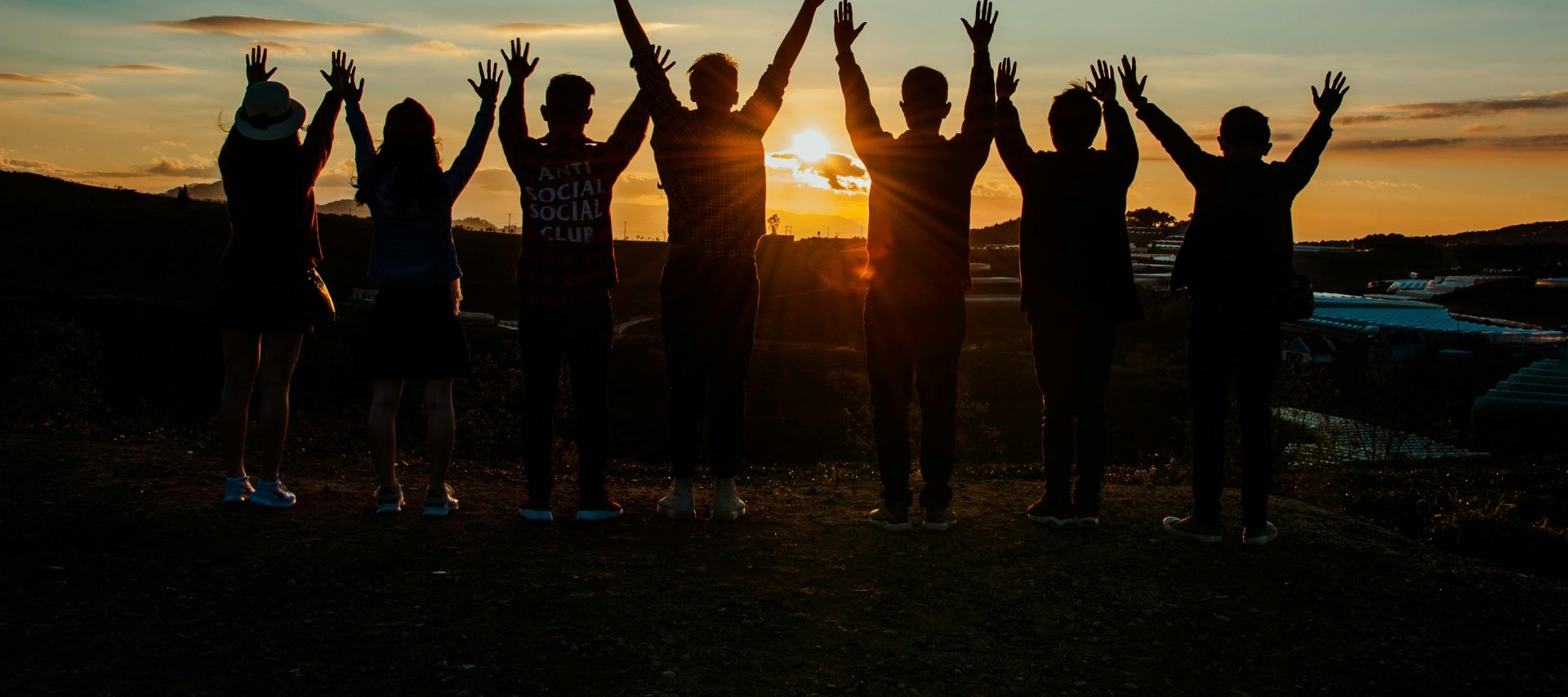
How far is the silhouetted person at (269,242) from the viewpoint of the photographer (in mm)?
6250

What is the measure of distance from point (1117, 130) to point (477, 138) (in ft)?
11.7

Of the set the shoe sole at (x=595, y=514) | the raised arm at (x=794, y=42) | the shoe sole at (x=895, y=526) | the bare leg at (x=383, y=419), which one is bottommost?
the shoe sole at (x=895, y=526)

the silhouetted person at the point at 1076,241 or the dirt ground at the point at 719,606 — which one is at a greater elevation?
the silhouetted person at the point at 1076,241

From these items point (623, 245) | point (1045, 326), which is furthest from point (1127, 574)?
point (623, 245)

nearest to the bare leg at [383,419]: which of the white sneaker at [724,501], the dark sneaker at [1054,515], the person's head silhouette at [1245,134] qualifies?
the white sneaker at [724,501]

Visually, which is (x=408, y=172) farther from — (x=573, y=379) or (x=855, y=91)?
(x=855, y=91)

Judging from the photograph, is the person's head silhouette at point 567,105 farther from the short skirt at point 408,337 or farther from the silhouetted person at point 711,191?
the short skirt at point 408,337

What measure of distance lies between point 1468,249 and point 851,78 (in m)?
176

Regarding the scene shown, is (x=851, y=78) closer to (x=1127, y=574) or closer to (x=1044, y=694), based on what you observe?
(x=1127, y=574)

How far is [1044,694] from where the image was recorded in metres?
4.40

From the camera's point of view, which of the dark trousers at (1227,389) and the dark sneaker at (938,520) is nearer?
the dark trousers at (1227,389)

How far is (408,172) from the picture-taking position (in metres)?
6.11

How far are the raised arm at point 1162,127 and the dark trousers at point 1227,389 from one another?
0.81 metres

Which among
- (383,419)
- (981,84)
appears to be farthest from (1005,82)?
(383,419)
